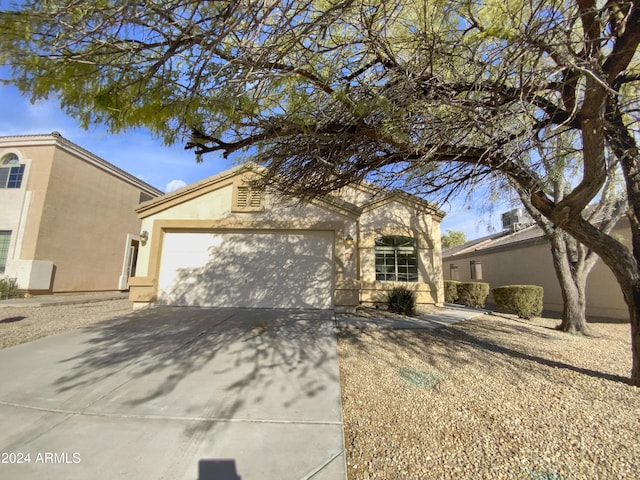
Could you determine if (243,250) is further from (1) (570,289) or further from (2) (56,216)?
(2) (56,216)

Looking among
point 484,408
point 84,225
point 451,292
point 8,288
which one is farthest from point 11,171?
point 451,292

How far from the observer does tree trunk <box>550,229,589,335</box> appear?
8531mm

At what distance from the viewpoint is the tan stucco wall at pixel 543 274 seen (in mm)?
11180

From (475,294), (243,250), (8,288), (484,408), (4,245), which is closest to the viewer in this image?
(484,408)

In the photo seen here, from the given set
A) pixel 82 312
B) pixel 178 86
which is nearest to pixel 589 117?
pixel 178 86

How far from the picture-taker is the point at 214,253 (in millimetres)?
10414

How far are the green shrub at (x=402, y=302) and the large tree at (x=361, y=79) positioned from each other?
5581 millimetres

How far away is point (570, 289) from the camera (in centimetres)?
873

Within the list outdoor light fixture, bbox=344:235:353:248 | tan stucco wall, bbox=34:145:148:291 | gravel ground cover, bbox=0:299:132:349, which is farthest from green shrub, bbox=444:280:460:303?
tan stucco wall, bbox=34:145:148:291

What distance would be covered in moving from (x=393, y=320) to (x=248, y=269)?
4992mm

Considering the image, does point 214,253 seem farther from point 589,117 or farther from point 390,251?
point 589,117

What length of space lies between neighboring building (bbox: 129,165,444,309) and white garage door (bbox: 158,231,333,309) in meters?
0.03

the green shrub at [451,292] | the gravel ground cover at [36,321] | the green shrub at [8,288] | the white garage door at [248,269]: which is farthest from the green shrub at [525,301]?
the green shrub at [8,288]

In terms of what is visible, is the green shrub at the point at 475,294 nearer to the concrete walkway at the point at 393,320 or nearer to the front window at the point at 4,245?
the concrete walkway at the point at 393,320
